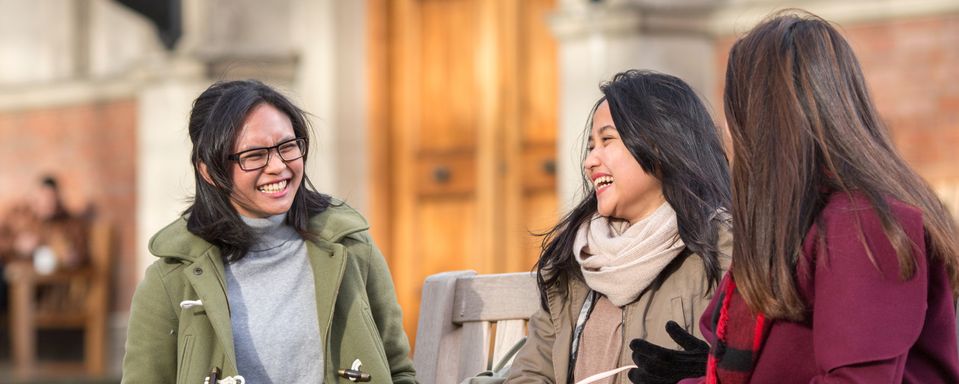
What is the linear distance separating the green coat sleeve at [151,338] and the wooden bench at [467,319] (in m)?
0.51

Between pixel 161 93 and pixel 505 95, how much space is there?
6.45ft

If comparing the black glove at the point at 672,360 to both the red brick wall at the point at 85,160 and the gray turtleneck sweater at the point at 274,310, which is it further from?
the red brick wall at the point at 85,160

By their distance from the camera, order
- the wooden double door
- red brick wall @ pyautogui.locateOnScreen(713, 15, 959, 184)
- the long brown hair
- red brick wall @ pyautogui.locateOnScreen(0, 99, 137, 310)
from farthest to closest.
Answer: red brick wall @ pyautogui.locateOnScreen(0, 99, 137, 310)
the wooden double door
red brick wall @ pyautogui.locateOnScreen(713, 15, 959, 184)
the long brown hair

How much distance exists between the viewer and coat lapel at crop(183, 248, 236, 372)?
2723 millimetres

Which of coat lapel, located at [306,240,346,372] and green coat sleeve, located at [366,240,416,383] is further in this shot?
green coat sleeve, located at [366,240,416,383]

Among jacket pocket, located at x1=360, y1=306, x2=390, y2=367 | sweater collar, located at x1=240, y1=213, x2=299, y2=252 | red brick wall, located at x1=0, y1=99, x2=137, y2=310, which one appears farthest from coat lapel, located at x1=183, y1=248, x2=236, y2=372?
red brick wall, located at x1=0, y1=99, x2=137, y2=310

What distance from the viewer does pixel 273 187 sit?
288 centimetres

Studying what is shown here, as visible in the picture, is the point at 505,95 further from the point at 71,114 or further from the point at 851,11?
the point at 71,114

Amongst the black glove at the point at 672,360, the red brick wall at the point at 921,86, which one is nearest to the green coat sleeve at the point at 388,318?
the black glove at the point at 672,360

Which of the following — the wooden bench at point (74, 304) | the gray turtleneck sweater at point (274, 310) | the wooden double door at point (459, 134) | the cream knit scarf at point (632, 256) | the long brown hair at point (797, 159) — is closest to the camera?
the long brown hair at point (797, 159)

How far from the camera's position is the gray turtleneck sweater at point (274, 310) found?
9.26ft

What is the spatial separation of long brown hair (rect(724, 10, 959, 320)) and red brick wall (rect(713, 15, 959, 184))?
3.95 m

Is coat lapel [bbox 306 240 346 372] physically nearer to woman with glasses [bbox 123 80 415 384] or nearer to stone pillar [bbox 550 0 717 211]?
woman with glasses [bbox 123 80 415 384]

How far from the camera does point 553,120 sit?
732cm
